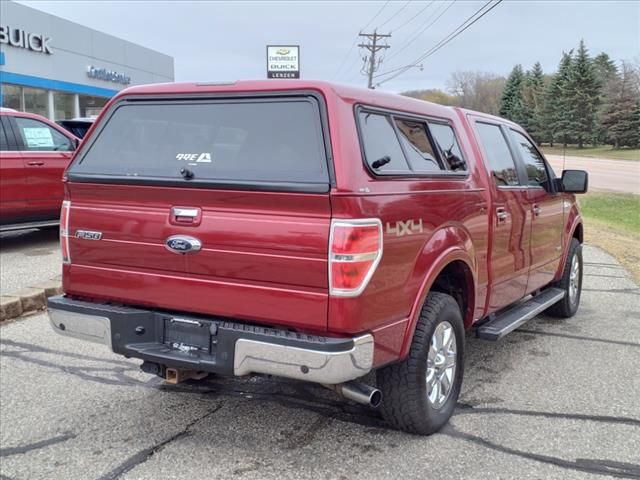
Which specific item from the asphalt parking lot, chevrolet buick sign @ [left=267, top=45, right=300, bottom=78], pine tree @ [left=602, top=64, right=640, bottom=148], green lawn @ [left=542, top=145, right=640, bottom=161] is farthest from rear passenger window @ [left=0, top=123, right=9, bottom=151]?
green lawn @ [left=542, top=145, right=640, bottom=161]

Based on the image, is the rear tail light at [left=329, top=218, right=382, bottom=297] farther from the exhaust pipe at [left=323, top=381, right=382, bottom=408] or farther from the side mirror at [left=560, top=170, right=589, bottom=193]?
the side mirror at [left=560, top=170, right=589, bottom=193]

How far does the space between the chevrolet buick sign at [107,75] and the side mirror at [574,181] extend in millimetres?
28561

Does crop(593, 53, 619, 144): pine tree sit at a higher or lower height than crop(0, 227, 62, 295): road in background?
higher

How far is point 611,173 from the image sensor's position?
30328 millimetres

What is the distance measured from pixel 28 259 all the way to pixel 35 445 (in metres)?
5.42

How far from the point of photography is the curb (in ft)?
20.0

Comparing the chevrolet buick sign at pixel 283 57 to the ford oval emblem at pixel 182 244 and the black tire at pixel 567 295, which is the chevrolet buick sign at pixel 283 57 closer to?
the black tire at pixel 567 295

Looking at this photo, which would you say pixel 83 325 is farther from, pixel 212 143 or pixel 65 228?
pixel 212 143

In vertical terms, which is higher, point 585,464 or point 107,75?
point 107,75

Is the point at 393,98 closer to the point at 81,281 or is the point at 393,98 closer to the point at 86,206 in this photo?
the point at 86,206

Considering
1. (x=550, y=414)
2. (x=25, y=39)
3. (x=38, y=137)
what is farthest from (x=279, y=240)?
(x=25, y=39)

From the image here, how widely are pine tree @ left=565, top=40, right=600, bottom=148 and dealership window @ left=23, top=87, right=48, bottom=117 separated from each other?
3216 cm

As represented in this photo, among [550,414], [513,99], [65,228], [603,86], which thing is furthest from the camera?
[513,99]

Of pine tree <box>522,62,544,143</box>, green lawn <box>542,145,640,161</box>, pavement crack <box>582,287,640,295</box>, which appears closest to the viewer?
pavement crack <box>582,287,640,295</box>
